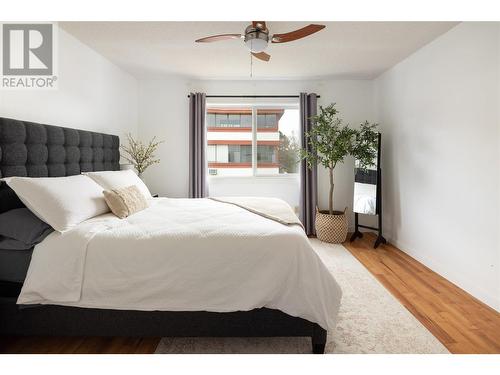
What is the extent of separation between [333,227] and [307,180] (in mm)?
827

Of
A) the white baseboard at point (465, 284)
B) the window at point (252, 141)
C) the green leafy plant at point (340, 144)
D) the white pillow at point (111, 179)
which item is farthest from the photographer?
the window at point (252, 141)

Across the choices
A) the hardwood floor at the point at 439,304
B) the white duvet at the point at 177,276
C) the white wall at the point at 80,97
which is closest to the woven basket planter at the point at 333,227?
the hardwood floor at the point at 439,304

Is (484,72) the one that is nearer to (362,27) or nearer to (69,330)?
(362,27)

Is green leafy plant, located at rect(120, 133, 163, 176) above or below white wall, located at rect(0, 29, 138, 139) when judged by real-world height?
below

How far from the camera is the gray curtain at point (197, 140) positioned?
4.34 m

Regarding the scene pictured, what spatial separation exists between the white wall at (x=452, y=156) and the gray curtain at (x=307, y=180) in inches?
42.9

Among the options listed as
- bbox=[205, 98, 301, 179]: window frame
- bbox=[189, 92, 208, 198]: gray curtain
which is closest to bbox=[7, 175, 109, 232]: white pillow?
bbox=[189, 92, 208, 198]: gray curtain

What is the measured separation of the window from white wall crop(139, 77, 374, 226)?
0.34 metres

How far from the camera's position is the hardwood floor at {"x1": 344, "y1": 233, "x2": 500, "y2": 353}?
1885 millimetres

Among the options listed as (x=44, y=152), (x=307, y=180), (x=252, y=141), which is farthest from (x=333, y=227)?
(x=44, y=152)

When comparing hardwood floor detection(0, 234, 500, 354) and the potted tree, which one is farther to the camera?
the potted tree

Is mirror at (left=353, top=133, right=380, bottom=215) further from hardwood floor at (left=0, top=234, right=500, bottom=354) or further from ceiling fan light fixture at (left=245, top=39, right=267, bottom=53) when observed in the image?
ceiling fan light fixture at (left=245, top=39, right=267, bottom=53)

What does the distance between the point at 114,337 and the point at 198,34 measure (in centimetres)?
270

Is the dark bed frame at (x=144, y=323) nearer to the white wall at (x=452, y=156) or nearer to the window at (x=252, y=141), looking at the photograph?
the white wall at (x=452, y=156)
